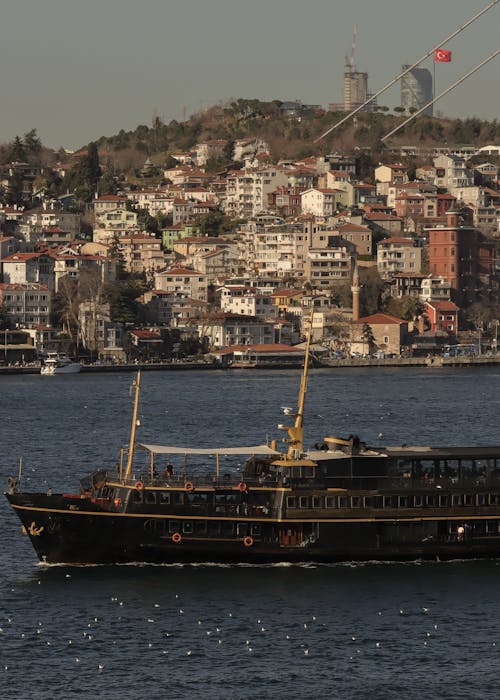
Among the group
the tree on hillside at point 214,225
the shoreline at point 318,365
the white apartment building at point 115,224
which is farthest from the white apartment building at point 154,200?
the shoreline at point 318,365

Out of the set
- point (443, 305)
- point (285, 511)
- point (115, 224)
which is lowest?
point (285, 511)

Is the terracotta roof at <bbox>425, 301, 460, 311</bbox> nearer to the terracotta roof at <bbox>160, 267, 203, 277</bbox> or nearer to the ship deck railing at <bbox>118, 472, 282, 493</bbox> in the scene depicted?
the terracotta roof at <bbox>160, 267, 203, 277</bbox>

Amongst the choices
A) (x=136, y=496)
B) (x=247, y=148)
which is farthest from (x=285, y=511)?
(x=247, y=148)

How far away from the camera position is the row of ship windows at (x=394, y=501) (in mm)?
32750

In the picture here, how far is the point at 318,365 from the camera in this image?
11544 centimetres

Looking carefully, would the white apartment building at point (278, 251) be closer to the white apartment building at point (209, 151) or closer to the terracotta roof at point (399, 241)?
the terracotta roof at point (399, 241)

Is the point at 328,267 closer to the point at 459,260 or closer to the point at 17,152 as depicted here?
→ the point at 459,260

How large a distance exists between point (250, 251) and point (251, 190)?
14.8 meters

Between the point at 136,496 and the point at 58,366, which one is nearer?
the point at 136,496

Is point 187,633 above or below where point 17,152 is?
below

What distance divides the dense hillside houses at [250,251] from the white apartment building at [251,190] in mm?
117

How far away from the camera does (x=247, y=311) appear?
123m

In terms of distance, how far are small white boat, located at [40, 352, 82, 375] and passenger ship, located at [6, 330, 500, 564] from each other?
242 feet

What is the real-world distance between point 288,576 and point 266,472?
1.98 meters
